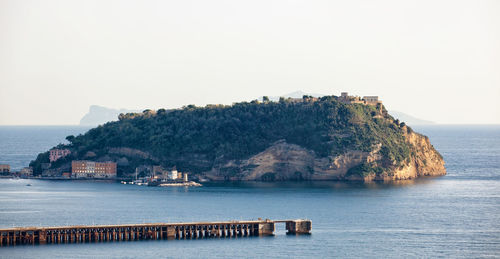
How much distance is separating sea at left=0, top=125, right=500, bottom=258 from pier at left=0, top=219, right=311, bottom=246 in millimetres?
2396

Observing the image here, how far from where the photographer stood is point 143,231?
129750 mm

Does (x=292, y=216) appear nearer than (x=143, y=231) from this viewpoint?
No

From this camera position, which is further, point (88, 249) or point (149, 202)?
point (149, 202)

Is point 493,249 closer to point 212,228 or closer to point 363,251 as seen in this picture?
point 363,251

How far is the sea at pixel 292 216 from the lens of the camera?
120 metres

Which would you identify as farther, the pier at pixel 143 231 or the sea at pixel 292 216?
the pier at pixel 143 231

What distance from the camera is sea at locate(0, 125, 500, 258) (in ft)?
394

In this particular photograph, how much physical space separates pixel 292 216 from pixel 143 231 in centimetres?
2956

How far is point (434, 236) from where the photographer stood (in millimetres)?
132125

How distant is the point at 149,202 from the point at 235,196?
61.9ft

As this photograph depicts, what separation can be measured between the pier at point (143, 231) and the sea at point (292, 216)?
94.3 inches

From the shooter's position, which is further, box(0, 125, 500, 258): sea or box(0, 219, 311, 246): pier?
box(0, 219, 311, 246): pier

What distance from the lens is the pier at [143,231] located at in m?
125

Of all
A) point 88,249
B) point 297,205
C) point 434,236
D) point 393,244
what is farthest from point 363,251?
point 297,205
